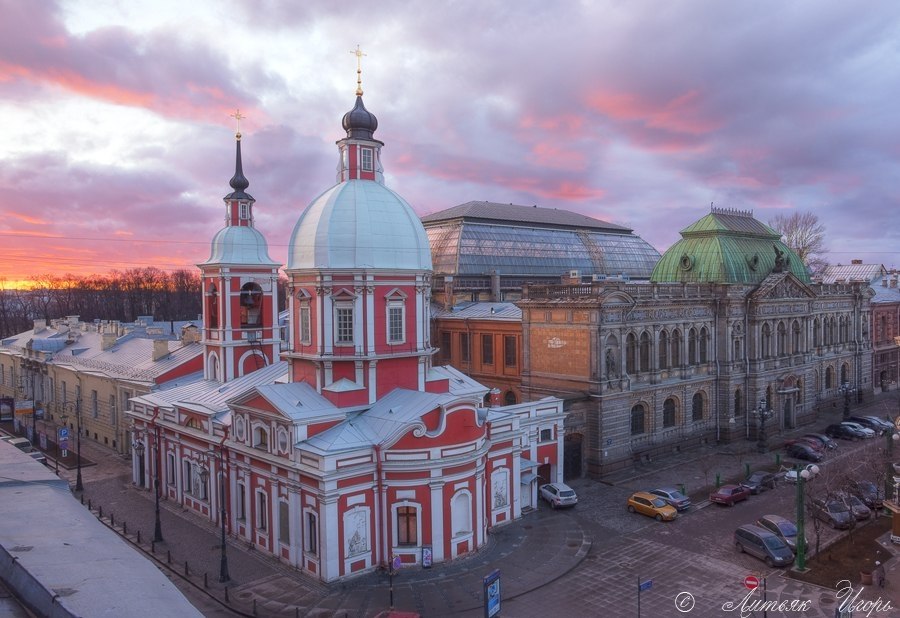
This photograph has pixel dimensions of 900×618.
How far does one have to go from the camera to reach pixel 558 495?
36719mm

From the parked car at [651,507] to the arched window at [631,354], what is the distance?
36.1 ft

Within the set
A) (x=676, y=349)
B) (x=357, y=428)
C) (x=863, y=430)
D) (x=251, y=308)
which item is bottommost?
(x=863, y=430)

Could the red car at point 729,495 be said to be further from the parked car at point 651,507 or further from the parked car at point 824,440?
the parked car at point 824,440

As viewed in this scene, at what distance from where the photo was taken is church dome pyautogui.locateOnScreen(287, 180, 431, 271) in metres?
31.8

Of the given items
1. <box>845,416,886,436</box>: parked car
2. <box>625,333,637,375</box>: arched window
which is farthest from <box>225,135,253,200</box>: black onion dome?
<box>845,416,886,436</box>: parked car

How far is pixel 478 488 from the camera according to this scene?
99.2 ft

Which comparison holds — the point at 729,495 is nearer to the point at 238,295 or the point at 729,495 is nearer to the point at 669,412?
the point at 669,412

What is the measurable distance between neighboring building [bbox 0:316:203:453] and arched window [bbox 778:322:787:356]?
46.9 metres

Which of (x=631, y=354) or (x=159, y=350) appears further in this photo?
(x=159, y=350)

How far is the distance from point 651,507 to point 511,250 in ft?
130

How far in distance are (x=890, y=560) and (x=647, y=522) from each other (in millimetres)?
10541

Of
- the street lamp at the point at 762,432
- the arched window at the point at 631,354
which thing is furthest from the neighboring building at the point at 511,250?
the street lamp at the point at 762,432

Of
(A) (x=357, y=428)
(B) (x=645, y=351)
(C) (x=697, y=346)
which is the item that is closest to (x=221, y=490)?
(A) (x=357, y=428)

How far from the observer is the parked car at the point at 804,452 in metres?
45.8
